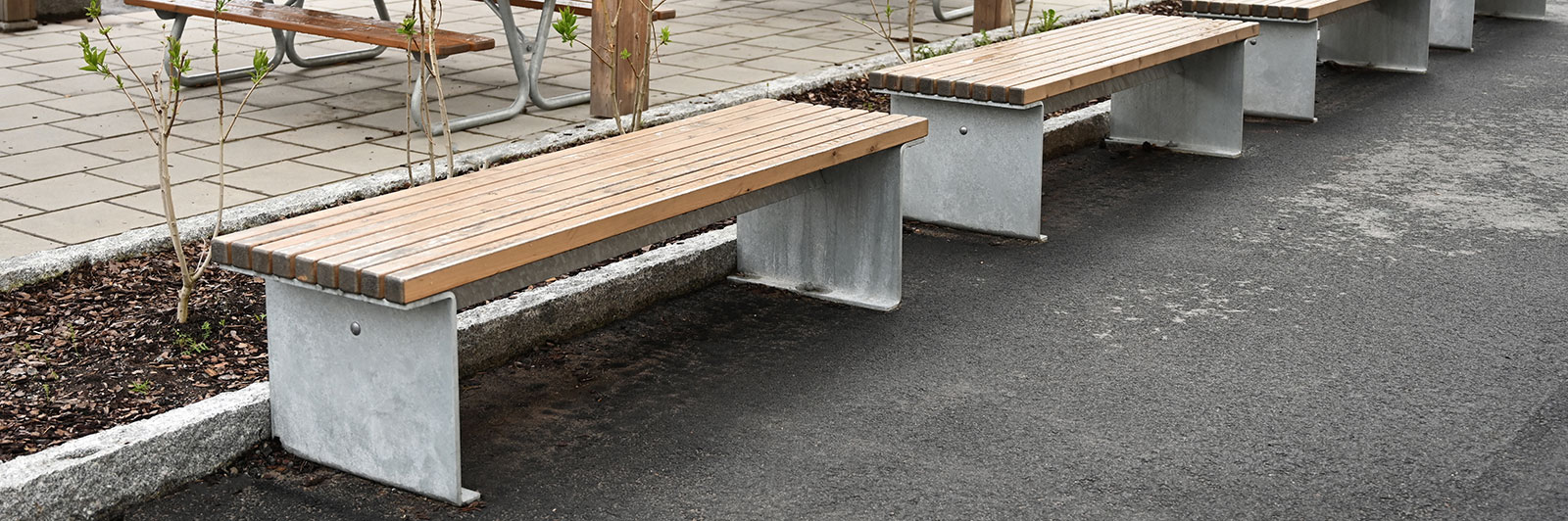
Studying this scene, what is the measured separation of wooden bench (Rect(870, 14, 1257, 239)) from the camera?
4.97 m

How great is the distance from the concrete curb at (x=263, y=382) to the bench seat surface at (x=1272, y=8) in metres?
0.92

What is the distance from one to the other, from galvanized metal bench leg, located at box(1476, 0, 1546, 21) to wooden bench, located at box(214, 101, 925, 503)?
7981 millimetres

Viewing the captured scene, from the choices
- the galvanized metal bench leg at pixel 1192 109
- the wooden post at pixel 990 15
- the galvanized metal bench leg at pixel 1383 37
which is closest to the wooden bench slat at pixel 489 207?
the galvanized metal bench leg at pixel 1192 109

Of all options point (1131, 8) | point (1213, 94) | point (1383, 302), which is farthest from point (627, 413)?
point (1131, 8)

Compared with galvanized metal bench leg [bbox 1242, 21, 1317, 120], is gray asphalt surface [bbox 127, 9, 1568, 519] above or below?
below


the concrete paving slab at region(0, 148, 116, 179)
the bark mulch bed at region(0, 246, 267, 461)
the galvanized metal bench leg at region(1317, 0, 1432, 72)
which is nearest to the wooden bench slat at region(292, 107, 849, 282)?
the bark mulch bed at region(0, 246, 267, 461)

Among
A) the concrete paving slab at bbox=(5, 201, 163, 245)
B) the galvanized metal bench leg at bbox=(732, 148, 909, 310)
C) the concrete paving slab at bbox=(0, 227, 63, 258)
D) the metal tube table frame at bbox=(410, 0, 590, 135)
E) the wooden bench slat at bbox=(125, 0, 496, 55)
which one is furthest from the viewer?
the metal tube table frame at bbox=(410, 0, 590, 135)

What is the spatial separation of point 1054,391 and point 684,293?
1.25 metres

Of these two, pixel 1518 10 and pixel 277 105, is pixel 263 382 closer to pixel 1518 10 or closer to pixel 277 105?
pixel 277 105

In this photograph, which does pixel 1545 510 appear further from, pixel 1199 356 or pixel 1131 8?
pixel 1131 8

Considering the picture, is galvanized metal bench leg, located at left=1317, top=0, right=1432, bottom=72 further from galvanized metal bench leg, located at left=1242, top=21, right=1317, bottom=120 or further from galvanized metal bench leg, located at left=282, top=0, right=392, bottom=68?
galvanized metal bench leg, located at left=282, top=0, right=392, bottom=68

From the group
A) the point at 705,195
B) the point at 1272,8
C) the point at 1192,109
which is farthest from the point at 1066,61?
the point at 705,195

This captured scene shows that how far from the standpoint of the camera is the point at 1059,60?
17.9 feet

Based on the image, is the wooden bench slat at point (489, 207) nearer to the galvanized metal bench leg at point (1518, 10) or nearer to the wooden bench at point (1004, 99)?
the wooden bench at point (1004, 99)
